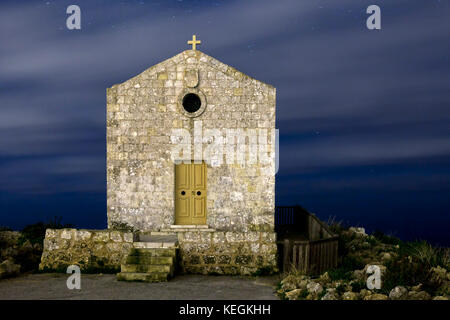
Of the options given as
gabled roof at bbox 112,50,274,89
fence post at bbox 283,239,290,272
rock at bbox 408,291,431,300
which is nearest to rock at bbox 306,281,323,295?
rock at bbox 408,291,431,300

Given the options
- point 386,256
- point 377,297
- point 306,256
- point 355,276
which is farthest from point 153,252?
point 386,256

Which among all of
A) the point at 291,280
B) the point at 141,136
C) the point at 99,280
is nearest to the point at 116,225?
the point at 141,136

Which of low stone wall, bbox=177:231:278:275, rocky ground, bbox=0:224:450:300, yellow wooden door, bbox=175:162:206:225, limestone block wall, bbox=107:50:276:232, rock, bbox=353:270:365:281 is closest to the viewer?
rocky ground, bbox=0:224:450:300

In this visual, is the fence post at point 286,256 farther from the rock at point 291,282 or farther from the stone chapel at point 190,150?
the stone chapel at point 190,150

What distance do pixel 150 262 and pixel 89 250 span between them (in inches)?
71.3

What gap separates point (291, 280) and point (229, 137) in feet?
20.8

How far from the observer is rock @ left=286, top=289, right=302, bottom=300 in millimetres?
8742

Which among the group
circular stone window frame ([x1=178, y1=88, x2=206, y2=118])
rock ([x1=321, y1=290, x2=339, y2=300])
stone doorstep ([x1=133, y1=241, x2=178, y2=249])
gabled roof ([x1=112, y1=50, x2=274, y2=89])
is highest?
gabled roof ([x1=112, y1=50, x2=274, y2=89])

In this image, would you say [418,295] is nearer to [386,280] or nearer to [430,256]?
[386,280]

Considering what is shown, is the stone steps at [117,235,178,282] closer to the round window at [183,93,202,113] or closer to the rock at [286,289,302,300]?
the rock at [286,289,302,300]

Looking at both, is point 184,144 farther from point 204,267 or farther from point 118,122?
point 204,267

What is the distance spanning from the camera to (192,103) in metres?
15.4

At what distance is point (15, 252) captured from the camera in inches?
484

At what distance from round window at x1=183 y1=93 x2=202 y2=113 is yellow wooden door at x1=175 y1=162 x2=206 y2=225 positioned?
188 centimetres
